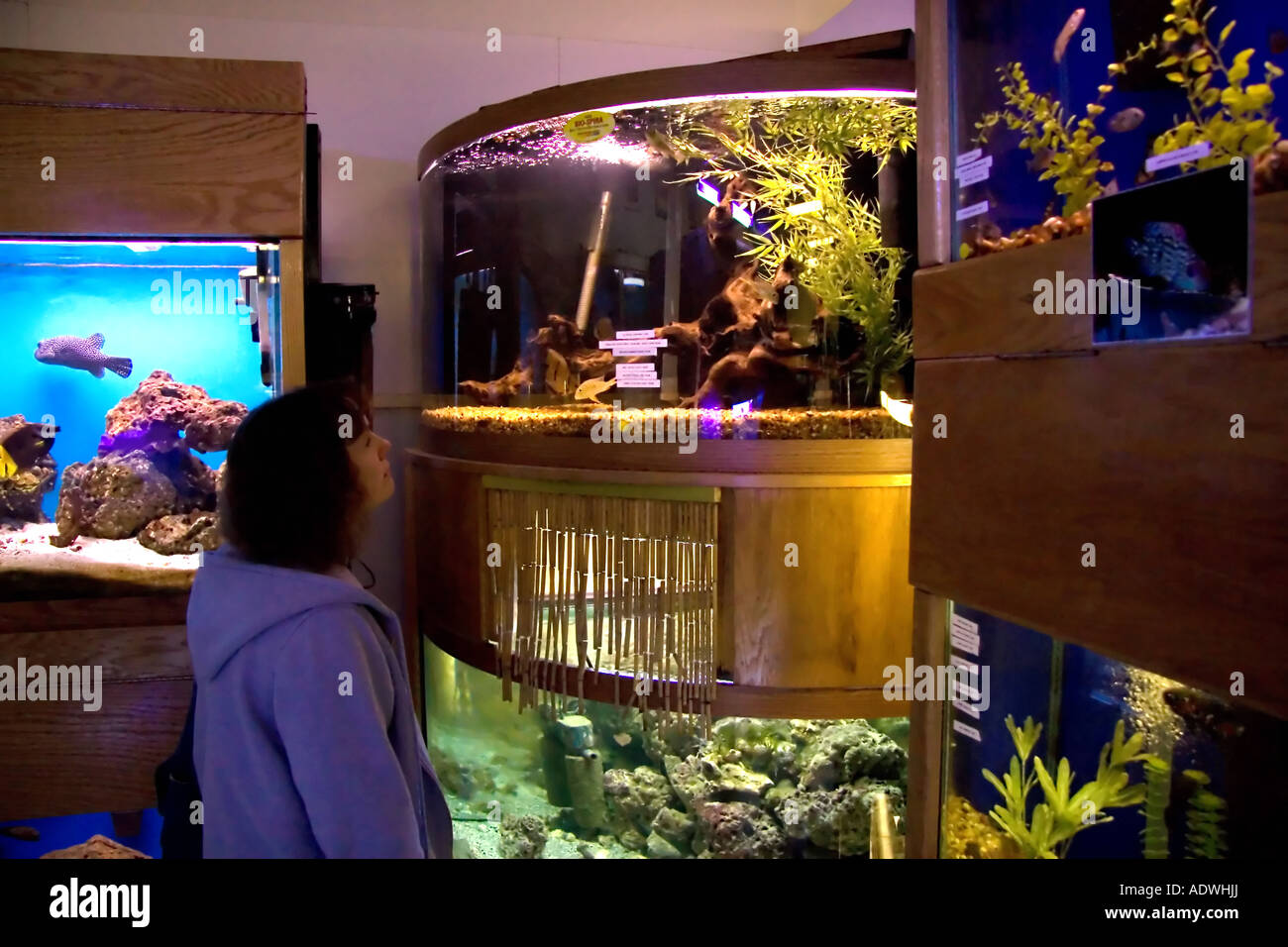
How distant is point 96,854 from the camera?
2.08m

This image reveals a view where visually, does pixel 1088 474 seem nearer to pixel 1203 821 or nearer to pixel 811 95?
pixel 1203 821

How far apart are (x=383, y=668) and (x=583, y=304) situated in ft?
6.02

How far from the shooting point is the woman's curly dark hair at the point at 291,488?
1.41 metres

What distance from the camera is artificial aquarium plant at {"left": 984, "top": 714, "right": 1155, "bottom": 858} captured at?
5.30 feet

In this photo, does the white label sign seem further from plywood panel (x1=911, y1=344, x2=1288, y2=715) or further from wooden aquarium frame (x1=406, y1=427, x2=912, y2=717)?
wooden aquarium frame (x1=406, y1=427, x2=912, y2=717)

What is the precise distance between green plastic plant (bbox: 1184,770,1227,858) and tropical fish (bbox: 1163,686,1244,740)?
9 cm

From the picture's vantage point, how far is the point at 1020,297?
5.38ft

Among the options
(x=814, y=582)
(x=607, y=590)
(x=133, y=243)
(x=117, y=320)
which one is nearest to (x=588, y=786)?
(x=607, y=590)

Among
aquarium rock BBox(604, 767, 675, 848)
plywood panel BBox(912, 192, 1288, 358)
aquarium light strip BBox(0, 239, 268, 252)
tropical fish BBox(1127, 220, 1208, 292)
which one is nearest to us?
plywood panel BBox(912, 192, 1288, 358)

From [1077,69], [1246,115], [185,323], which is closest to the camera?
[1246,115]

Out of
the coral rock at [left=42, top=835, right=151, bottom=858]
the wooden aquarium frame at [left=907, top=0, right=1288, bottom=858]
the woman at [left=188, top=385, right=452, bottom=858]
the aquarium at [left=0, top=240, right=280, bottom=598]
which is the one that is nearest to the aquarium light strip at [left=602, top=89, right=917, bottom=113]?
the wooden aquarium frame at [left=907, top=0, right=1288, bottom=858]

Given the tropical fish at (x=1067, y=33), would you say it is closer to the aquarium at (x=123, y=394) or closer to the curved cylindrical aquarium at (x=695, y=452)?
the curved cylindrical aquarium at (x=695, y=452)

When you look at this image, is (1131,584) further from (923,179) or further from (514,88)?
(514,88)
